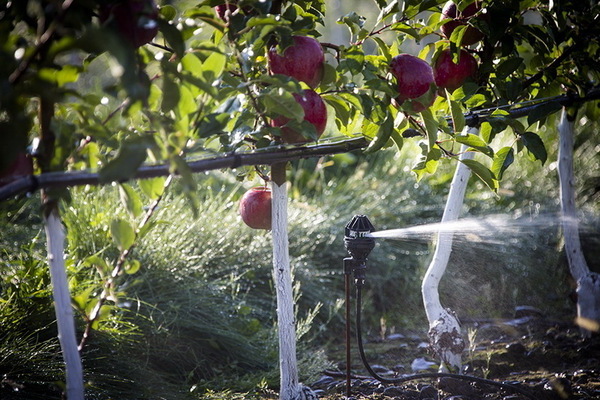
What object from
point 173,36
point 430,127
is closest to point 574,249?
point 430,127

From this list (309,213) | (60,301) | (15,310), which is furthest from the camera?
(309,213)

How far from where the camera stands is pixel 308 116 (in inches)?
42.9

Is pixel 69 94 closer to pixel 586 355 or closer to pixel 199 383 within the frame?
pixel 199 383

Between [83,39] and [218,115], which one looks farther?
[218,115]

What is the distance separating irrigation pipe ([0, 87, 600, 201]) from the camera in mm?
850

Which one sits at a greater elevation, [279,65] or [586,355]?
[279,65]

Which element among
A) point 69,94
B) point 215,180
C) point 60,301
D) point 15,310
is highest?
point 215,180

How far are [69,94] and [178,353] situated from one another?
52.8 inches

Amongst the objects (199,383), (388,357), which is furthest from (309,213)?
(199,383)

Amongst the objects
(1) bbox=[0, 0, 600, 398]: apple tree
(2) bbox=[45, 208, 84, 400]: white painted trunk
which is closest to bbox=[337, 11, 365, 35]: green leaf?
(1) bbox=[0, 0, 600, 398]: apple tree

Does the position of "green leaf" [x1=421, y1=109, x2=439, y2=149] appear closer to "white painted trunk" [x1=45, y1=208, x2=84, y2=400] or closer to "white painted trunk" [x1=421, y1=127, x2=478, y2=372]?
"white painted trunk" [x1=421, y1=127, x2=478, y2=372]

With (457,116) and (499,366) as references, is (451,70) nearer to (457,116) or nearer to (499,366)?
(457,116)

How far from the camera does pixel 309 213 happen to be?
111 inches

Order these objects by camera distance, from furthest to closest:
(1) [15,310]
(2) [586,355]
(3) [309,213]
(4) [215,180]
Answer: (4) [215,180] → (3) [309,213] → (2) [586,355] → (1) [15,310]
